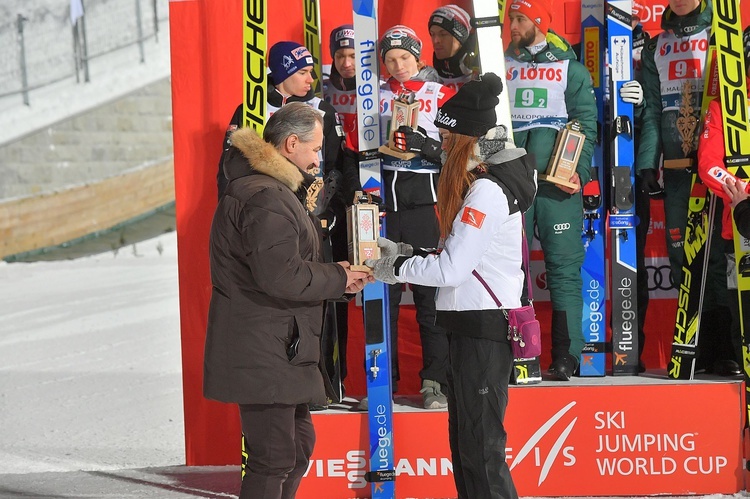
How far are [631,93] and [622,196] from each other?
0.47 meters

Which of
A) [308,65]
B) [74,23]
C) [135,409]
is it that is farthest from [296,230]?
[74,23]

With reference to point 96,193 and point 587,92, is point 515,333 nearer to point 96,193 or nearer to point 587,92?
point 587,92

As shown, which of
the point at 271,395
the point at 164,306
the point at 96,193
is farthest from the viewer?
the point at 96,193

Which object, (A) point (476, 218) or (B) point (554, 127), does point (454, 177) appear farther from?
(B) point (554, 127)

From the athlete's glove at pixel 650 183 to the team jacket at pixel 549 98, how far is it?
1.02ft

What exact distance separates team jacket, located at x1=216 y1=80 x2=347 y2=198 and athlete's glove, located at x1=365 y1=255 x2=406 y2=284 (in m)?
1.48

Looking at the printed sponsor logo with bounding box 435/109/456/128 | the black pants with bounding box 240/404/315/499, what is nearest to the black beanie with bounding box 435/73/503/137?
the printed sponsor logo with bounding box 435/109/456/128

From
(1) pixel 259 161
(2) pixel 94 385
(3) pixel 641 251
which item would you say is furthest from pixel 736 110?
(2) pixel 94 385

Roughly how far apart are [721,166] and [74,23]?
13.4 m

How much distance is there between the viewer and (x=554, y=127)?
4.46 metres

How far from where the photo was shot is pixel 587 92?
4.42 meters

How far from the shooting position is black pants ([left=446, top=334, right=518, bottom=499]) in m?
2.97

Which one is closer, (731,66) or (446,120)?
(446,120)

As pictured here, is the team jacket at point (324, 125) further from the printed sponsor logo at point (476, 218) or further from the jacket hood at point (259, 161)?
the printed sponsor logo at point (476, 218)
